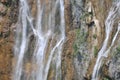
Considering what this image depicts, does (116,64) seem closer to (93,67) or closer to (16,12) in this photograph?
(93,67)

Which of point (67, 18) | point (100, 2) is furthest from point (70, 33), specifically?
point (100, 2)

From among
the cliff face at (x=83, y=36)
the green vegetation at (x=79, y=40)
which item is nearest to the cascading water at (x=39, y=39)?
the cliff face at (x=83, y=36)

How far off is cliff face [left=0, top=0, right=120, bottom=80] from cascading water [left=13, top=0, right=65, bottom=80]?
0.22m

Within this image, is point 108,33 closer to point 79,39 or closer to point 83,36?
point 83,36

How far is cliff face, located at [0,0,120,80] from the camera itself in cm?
1173

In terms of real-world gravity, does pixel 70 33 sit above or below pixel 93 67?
above

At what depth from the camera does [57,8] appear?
1474cm

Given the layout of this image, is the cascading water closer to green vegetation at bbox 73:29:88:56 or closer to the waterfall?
green vegetation at bbox 73:29:88:56

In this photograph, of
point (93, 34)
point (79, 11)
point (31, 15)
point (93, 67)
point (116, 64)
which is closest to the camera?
point (116, 64)

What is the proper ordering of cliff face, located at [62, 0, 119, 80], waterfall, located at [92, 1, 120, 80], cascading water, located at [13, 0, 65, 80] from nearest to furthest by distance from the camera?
waterfall, located at [92, 1, 120, 80] < cliff face, located at [62, 0, 119, 80] < cascading water, located at [13, 0, 65, 80]

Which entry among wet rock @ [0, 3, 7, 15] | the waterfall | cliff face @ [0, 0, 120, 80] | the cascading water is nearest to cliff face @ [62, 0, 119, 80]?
cliff face @ [0, 0, 120, 80]

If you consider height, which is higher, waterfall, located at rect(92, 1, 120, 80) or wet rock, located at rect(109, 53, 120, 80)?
waterfall, located at rect(92, 1, 120, 80)

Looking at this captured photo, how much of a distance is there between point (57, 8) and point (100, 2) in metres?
1.97

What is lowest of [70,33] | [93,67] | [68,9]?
[93,67]
